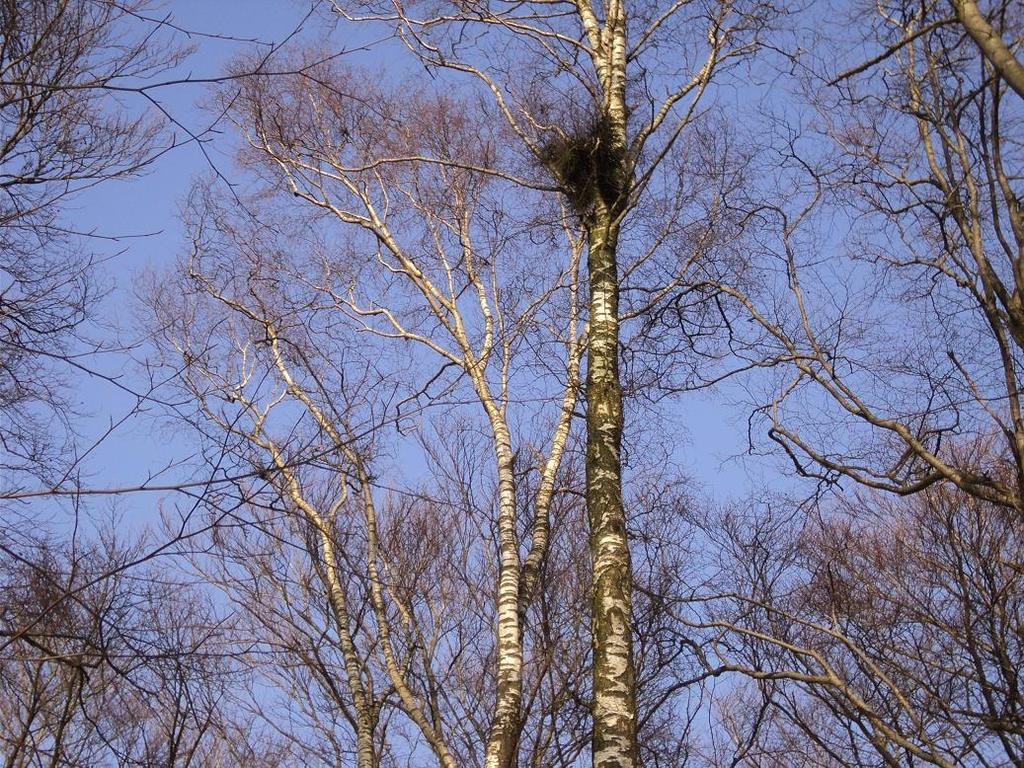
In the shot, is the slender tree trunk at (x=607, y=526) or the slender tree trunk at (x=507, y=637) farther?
the slender tree trunk at (x=507, y=637)

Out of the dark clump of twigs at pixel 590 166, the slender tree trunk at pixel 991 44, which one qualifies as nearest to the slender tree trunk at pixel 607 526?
the dark clump of twigs at pixel 590 166

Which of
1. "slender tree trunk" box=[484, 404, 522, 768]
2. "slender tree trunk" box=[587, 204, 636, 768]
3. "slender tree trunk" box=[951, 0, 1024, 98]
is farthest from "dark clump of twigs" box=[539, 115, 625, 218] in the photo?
"slender tree trunk" box=[484, 404, 522, 768]

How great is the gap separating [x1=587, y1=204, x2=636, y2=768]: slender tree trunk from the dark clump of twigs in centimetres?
11

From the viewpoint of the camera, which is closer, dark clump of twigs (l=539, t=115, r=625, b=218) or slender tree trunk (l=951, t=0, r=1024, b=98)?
slender tree trunk (l=951, t=0, r=1024, b=98)

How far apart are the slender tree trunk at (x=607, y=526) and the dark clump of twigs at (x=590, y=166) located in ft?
0.37

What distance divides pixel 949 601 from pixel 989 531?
79 cm

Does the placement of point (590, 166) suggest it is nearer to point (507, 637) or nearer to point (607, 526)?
point (607, 526)

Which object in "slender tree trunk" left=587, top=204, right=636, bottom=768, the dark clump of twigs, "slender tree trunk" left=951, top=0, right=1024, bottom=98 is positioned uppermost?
the dark clump of twigs

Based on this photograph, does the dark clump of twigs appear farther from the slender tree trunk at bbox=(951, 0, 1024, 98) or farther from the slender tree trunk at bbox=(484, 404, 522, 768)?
the slender tree trunk at bbox=(484, 404, 522, 768)

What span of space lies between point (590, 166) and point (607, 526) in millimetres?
2312

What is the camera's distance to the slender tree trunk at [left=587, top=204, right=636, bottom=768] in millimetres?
4453

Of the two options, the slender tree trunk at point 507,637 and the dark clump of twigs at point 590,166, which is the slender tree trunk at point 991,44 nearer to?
the dark clump of twigs at point 590,166

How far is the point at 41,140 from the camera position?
468 cm

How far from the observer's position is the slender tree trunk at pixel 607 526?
14.6 ft
